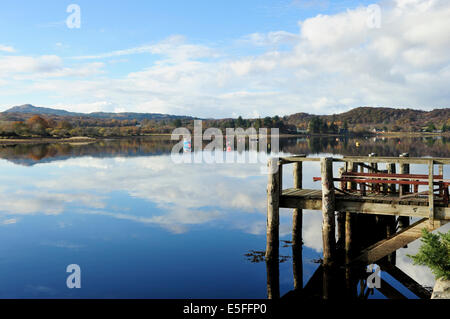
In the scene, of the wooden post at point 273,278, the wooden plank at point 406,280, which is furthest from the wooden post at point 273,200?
the wooden plank at point 406,280

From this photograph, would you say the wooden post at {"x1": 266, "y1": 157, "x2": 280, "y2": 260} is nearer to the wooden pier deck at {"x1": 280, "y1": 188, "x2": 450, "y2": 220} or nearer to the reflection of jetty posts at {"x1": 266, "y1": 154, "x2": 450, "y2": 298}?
the reflection of jetty posts at {"x1": 266, "y1": 154, "x2": 450, "y2": 298}

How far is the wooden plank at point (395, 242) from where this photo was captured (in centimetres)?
1387

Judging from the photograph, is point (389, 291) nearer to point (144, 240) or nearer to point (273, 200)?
point (273, 200)

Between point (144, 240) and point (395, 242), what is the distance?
39.1 feet

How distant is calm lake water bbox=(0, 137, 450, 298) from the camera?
14.7 meters

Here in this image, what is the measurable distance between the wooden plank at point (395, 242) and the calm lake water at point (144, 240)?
132cm

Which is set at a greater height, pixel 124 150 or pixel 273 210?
pixel 124 150

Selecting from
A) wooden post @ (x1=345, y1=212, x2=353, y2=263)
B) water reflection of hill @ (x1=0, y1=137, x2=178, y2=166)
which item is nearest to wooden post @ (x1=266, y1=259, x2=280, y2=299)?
wooden post @ (x1=345, y1=212, x2=353, y2=263)

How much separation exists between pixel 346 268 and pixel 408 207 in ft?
11.8

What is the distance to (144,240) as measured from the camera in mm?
20156

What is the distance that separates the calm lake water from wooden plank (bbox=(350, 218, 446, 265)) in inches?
51.9

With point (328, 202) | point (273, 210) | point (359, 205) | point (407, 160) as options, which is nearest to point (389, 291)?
point (359, 205)

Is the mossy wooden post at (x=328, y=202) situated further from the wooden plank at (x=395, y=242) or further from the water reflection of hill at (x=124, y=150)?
the water reflection of hill at (x=124, y=150)
